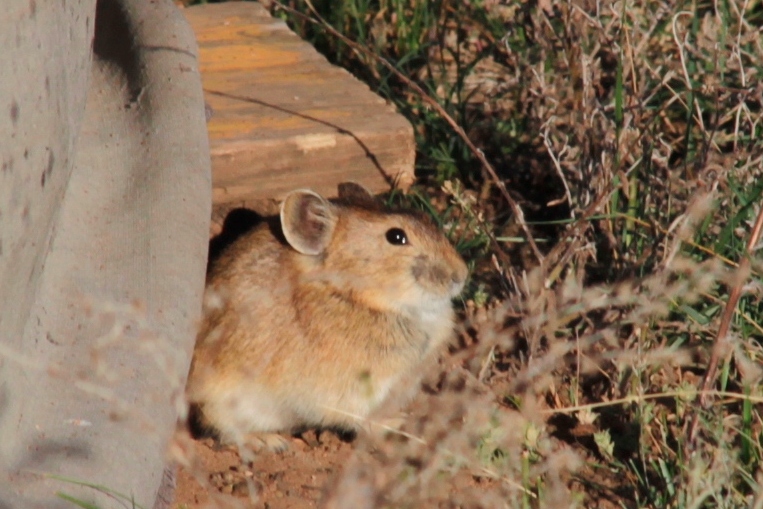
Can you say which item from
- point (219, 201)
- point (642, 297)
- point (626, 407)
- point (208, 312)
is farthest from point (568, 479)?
point (219, 201)

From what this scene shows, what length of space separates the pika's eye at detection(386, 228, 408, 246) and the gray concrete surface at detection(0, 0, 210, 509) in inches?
30.3

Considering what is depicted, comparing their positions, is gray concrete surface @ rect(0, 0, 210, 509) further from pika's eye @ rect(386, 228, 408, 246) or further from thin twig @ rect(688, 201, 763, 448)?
thin twig @ rect(688, 201, 763, 448)

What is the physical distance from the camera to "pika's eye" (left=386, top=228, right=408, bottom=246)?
4.40m

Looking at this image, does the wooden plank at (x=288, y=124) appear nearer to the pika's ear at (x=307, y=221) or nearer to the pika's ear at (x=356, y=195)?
the pika's ear at (x=356, y=195)

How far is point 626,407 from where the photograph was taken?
413 cm

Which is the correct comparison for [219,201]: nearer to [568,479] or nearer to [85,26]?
[85,26]

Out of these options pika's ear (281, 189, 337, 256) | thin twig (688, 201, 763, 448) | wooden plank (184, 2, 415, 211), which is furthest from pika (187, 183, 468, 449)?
thin twig (688, 201, 763, 448)

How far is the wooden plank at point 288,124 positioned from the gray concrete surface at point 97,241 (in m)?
0.48

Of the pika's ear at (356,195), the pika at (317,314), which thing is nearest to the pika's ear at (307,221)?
the pika at (317,314)

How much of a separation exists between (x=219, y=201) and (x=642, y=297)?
A: 1816mm

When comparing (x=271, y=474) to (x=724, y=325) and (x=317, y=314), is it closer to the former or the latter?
(x=317, y=314)

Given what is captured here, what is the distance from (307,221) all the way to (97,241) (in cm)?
86

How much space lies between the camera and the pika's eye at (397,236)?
14.4ft

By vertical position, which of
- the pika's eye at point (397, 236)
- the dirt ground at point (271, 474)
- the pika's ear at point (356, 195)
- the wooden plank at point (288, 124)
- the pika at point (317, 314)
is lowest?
the dirt ground at point (271, 474)
